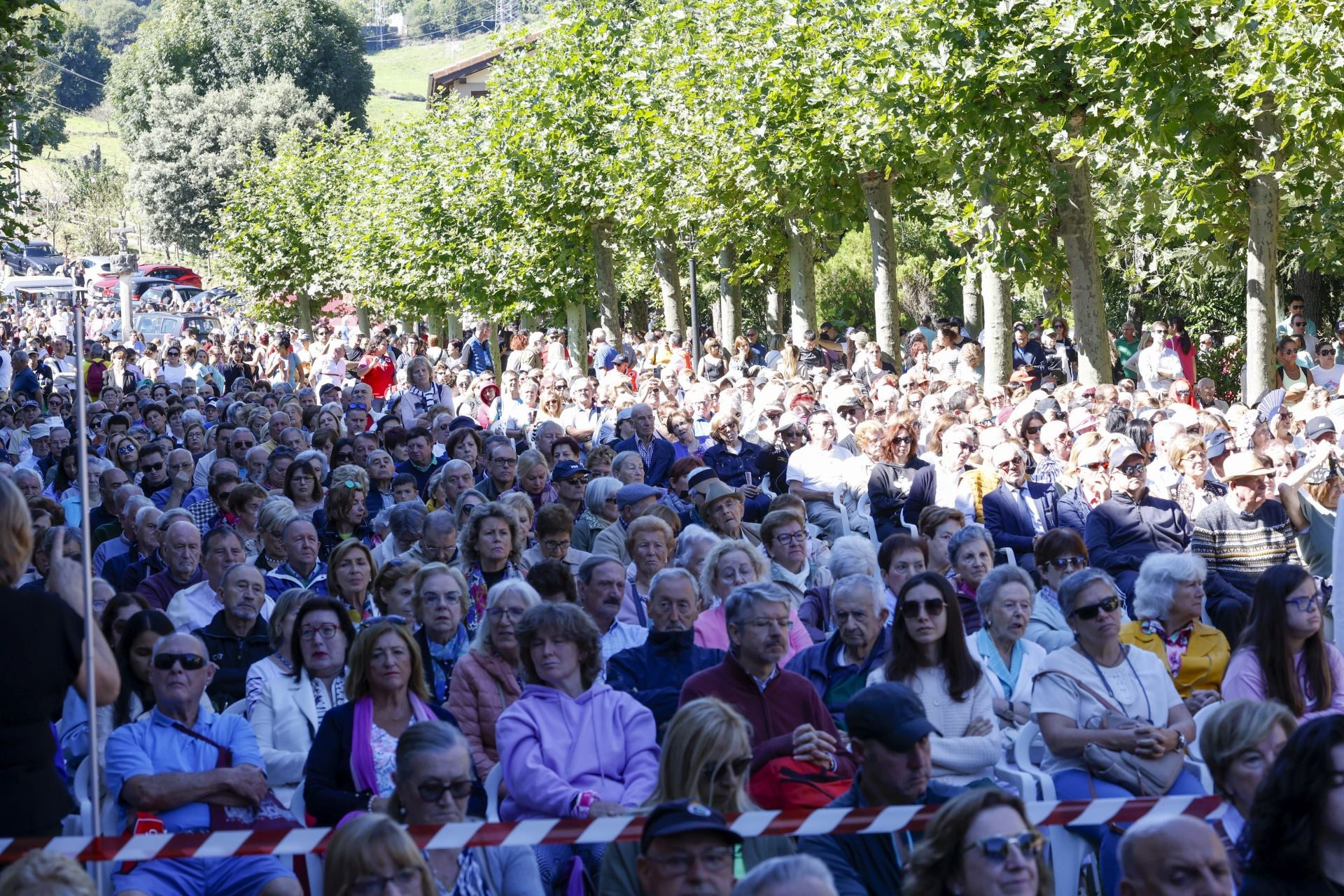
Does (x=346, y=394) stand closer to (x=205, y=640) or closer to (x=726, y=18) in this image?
(x=726, y=18)

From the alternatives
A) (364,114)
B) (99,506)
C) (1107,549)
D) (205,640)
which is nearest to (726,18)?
(99,506)

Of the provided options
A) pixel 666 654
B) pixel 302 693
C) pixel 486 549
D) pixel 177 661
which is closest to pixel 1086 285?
pixel 486 549

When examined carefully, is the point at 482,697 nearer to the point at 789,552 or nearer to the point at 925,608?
the point at 925,608

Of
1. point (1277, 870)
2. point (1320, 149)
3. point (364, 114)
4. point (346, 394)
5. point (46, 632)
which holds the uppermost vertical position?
point (364, 114)

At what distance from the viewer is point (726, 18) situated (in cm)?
2362

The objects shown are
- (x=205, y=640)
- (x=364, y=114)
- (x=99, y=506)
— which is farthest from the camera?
(x=364, y=114)

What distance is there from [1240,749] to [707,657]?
8.34 feet

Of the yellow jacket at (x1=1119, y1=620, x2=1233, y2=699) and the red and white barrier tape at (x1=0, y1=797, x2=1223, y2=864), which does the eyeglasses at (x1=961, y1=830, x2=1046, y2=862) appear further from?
the yellow jacket at (x1=1119, y1=620, x2=1233, y2=699)

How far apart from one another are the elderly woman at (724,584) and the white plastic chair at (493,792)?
1621 millimetres

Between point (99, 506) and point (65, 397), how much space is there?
10682 millimetres

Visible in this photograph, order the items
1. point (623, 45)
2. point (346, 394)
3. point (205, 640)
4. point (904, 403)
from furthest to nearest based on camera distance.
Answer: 1. point (623, 45)
2. point (346, 394)
3. point (904, 403)
4. point (205, 640)

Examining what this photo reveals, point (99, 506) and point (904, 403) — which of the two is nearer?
point (99, 506)

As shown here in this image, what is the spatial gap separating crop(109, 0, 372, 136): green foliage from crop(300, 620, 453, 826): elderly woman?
6481 centimetres

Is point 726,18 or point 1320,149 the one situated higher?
point 726,18
